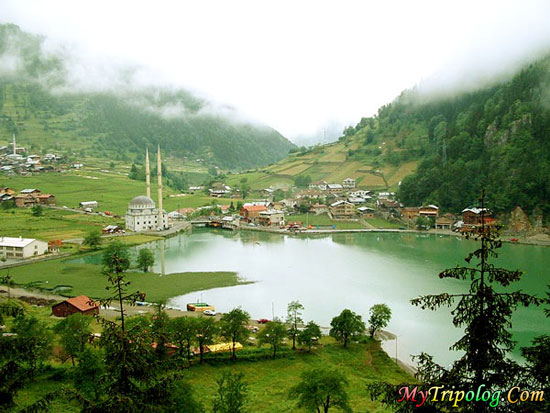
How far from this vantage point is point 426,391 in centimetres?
369

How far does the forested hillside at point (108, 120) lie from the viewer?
331 feet

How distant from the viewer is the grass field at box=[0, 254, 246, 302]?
22047mm

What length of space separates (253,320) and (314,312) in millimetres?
2934

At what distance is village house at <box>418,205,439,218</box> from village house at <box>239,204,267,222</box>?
58.6 feet

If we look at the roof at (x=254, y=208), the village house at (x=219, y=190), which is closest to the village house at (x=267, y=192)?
the village house at (x=219, y=190)

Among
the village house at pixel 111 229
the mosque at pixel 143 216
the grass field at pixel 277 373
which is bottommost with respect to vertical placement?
the grass field at pixel 277 373

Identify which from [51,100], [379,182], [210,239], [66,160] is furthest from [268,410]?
[51,100]

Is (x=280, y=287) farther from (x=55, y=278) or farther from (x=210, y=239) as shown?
(x=210, y=239)

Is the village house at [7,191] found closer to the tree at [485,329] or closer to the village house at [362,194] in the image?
the village house at [362,194]

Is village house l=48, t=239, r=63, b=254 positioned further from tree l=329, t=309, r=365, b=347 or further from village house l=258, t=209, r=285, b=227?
village house l=258, t=209, r=285, b=227

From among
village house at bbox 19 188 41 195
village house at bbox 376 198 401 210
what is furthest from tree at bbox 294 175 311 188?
village house at bbox 19 188 41 195

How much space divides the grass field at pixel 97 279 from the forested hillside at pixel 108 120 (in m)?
66.5

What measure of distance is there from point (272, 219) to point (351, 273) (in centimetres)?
2333

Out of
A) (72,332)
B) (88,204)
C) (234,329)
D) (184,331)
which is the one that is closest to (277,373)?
(234,329)
